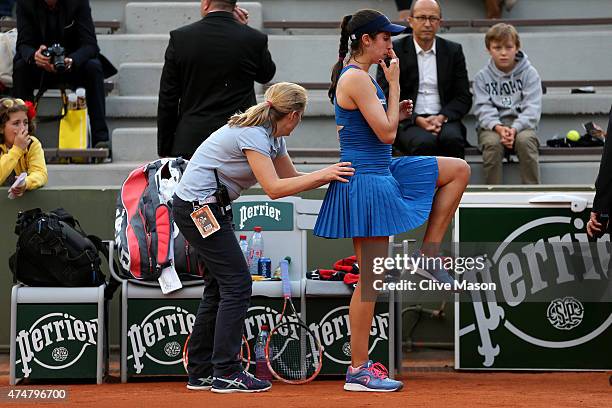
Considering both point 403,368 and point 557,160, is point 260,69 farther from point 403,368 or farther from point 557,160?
point 557,160

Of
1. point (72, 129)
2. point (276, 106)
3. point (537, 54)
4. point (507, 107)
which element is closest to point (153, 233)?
point (276, 106)

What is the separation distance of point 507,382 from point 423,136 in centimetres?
231

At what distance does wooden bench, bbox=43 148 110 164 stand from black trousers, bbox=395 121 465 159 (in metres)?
2.41

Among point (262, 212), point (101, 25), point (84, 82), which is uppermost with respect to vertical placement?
point (101, 25)

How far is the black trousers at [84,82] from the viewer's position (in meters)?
9.68

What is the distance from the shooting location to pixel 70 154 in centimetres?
951

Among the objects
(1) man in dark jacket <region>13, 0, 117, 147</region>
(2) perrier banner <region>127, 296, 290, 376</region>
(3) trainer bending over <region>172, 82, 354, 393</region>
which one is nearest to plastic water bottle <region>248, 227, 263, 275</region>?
(2) perrier banner <region>127, 296, 290, 376</region>

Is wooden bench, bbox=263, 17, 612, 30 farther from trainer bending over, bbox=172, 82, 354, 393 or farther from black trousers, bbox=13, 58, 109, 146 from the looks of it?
trainer bending over, bbox=172, 82, 354, 393

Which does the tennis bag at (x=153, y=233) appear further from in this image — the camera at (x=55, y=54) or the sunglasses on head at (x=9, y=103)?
the camera at (x=55, y=54)

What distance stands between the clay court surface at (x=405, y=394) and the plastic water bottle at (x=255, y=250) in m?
0.82

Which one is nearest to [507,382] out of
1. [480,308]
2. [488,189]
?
[480,308]

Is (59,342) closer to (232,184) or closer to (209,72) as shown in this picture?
(232,184)

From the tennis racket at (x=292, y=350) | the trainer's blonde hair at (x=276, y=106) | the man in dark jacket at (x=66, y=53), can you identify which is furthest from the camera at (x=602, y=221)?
the man in dark jacket at (x=66, y=53)

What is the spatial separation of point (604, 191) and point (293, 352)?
2062mm
